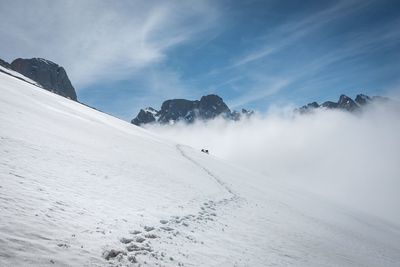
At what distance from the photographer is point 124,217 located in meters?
16.3

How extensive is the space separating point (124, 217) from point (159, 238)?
251cm

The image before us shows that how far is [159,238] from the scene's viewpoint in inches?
591

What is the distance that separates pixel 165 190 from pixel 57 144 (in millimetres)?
9947

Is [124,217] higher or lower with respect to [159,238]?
higher

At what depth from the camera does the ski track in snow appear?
11633 millimetres

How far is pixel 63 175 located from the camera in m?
19.3

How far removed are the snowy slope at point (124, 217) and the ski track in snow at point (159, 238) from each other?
6 cm

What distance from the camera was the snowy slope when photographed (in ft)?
37.9

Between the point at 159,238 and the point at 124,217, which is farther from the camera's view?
the point at 124,217

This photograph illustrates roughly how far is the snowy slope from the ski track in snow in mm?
60

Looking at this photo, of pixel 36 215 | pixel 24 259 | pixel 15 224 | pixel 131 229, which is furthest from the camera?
pixel 131 229

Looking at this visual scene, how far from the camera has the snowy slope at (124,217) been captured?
11.5m

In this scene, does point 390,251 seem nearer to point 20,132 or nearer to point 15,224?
point 15,224

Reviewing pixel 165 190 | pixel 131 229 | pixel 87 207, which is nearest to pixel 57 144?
pixel 165 190
